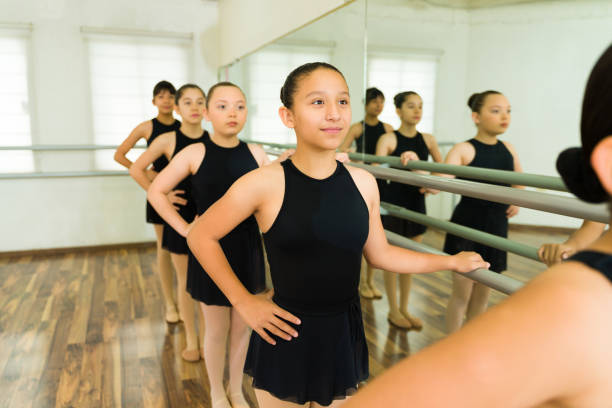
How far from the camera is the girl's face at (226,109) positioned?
72.3 inches

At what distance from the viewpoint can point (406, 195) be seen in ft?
7.59

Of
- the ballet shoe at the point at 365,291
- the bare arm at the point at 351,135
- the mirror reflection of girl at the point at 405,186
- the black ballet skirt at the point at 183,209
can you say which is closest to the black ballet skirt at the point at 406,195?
the mirror reflection of girl at the point at 405,186

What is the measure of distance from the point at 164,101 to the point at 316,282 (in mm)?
2436

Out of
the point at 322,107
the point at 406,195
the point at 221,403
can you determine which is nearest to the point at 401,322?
the point at 406,195

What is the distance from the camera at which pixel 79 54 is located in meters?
4.60

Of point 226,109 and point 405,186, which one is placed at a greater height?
point 226,109

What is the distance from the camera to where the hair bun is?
393 millimetres

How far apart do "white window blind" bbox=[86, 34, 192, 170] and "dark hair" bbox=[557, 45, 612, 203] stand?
499cm

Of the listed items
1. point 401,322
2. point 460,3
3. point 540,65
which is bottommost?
point 401,322

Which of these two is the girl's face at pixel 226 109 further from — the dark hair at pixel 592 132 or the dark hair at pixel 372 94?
the dark hair at pixel 592 132

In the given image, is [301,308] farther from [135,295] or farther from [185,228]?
[135,295]

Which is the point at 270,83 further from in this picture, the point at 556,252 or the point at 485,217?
the point at 556,252

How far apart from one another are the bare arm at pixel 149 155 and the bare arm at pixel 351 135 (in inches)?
37.1

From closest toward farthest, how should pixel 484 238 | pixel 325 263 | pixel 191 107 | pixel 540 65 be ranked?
pixel 325 263 < pixel 484 238 < pixel 540 65 < pixel 191 107
